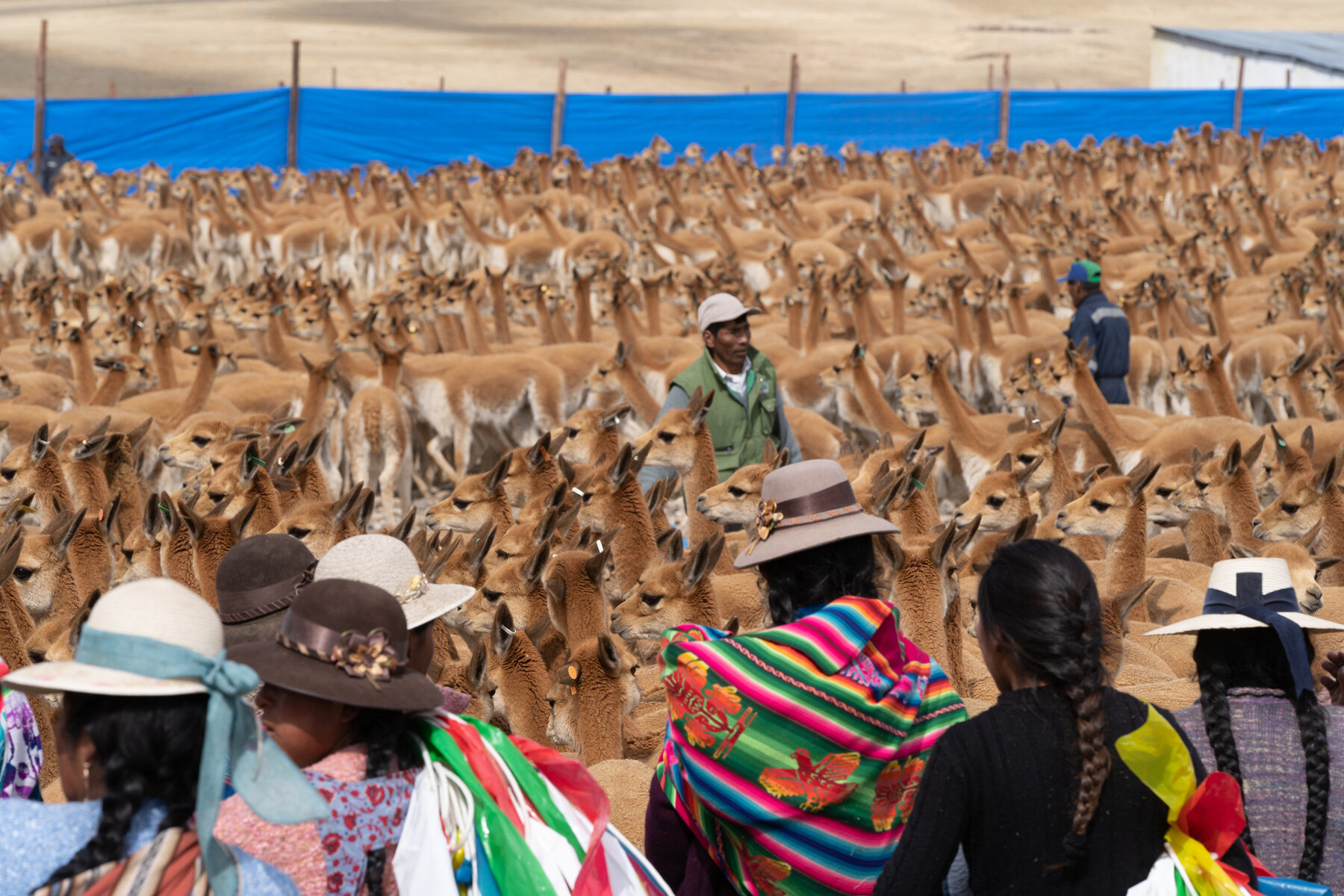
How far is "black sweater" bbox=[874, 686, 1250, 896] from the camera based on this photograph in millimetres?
2248

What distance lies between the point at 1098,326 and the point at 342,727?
9397 millimetres

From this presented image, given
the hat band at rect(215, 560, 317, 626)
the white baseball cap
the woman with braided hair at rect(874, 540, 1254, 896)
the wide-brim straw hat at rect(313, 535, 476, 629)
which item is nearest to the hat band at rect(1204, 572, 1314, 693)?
the woman with braided hair at rect(874, 540, 1254, 896)

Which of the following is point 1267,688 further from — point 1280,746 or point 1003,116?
point 1003,116

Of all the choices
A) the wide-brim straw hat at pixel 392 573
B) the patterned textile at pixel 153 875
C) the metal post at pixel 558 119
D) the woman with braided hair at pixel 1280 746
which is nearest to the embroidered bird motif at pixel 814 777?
the woman with braided hair at pixel 1280 746

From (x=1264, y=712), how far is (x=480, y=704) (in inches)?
112

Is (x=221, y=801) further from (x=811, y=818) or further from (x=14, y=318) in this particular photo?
(x=14, y=318)

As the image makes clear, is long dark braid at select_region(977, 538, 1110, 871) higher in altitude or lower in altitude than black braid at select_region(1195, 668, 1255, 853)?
higher

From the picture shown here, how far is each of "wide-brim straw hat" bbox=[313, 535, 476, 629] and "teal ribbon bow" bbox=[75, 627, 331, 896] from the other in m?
0.76

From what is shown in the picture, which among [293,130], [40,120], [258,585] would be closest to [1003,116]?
[293,130]

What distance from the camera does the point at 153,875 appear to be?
2.06 m

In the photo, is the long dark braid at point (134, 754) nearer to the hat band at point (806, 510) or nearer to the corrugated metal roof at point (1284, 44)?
the hat band at point (806, 510)

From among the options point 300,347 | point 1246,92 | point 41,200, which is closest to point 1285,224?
point 1246,92

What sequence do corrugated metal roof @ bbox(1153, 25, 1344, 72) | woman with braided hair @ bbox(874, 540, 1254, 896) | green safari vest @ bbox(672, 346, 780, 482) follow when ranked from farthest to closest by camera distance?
corrugated metal roof @ bbox(1153, 25, 1344, 72) < green safari vest @ bbox(672, 346, 780, 482) < woman with braided hair @ bbox(874, 540, 1254, 896)

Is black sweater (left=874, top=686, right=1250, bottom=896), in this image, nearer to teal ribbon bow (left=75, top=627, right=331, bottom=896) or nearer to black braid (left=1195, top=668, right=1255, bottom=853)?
black braid (left=1195, top=668, right=1255, bottom=853)
